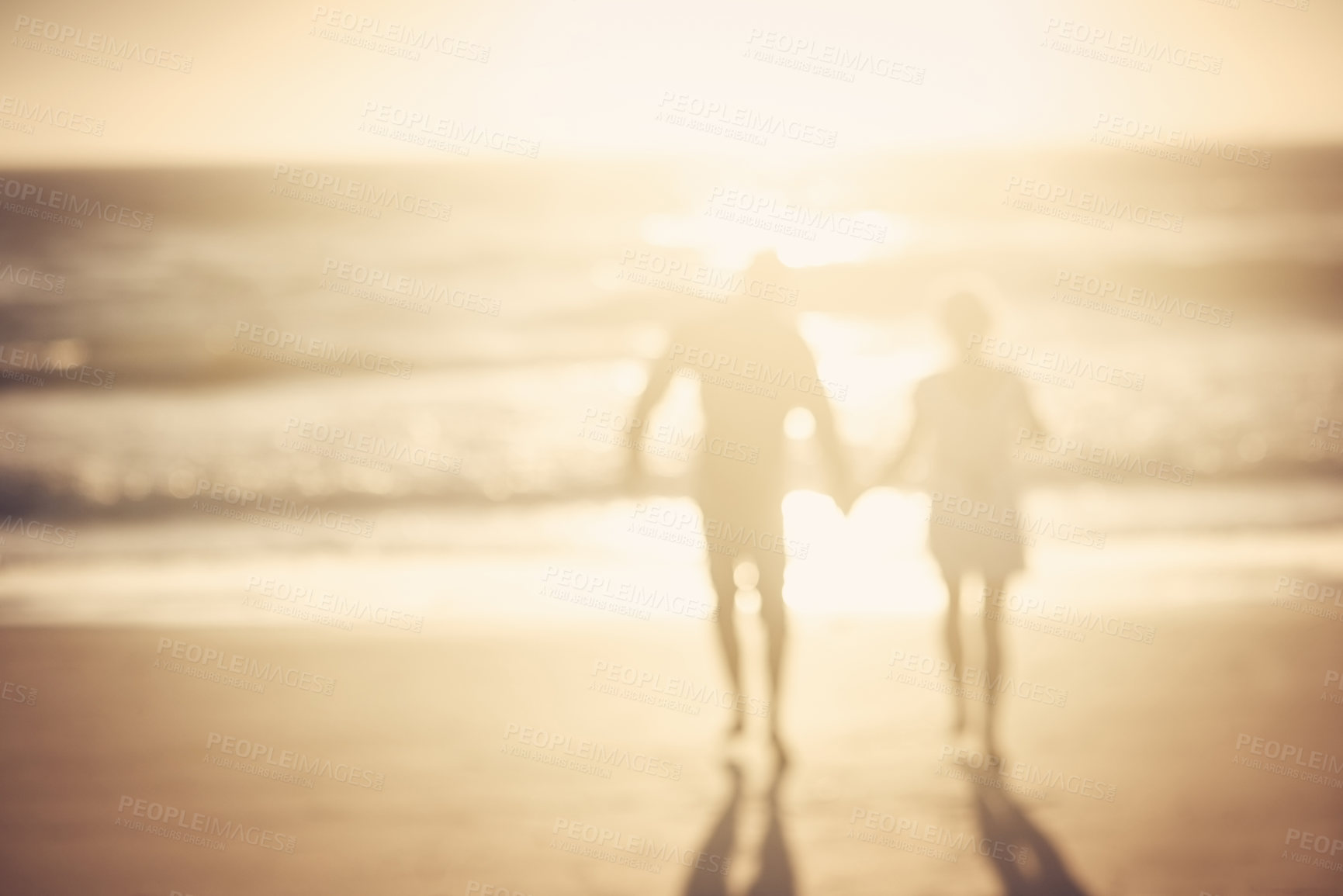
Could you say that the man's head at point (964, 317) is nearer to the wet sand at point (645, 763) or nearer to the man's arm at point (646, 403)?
the man's arm at point (646, 403)

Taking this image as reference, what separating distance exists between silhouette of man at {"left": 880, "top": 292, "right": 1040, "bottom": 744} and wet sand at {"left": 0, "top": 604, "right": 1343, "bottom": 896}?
0.66 meters

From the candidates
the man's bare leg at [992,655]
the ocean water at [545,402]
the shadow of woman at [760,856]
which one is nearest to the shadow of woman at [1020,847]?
the man's bare leg at [992,655]

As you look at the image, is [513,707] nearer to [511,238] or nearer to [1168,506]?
[1168,506]

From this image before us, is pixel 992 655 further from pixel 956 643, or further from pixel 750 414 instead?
pixel 750 414

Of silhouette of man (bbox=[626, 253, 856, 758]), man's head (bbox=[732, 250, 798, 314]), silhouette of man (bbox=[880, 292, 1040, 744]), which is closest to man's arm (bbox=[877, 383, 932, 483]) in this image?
silhouette of man (bbox=[880, 292, 1040, 744])

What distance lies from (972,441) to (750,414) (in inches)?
36.9

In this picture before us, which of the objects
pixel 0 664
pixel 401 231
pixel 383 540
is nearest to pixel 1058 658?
pixel 383 540

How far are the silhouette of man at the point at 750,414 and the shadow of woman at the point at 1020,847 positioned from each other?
0.85 m

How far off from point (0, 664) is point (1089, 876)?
18.0 feet

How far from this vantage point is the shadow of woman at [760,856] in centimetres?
331

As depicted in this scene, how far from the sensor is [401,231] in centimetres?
4272

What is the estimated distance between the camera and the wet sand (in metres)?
3.44

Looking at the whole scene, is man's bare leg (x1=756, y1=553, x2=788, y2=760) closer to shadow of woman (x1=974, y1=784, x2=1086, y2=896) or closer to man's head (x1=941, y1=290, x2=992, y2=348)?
shadow of woman (x1=974, y1=784, x2=1086, y2=896)

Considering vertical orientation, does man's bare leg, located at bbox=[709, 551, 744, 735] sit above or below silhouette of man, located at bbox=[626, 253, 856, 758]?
below
